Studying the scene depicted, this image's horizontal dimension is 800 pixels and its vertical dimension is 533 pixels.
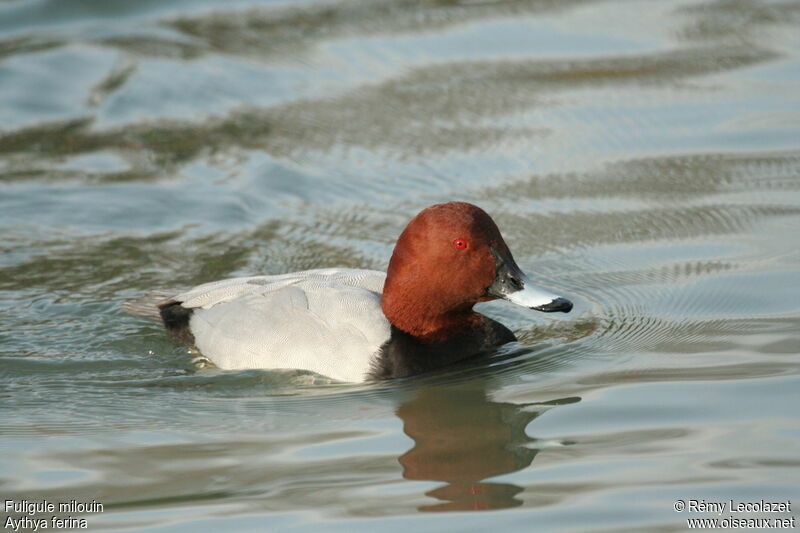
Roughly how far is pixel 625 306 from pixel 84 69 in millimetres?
6899

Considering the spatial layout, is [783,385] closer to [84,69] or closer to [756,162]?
[756,162]

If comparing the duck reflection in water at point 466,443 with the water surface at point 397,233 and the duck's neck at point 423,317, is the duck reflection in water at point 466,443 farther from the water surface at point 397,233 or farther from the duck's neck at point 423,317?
the duck's neck at point 423,317

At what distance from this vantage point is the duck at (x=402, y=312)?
593 cm

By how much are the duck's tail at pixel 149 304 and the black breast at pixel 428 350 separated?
158 cm

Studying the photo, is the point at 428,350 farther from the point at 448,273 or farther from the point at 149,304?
the point at 149,304

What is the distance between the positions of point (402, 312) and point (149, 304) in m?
1.71

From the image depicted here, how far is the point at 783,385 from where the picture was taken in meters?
5.45

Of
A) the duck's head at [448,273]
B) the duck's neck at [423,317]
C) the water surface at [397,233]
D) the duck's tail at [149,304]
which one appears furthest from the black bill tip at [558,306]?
the duck's tail at [149,304]

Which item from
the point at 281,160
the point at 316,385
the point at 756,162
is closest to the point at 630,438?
the point at 316,385

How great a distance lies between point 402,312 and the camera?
608cm

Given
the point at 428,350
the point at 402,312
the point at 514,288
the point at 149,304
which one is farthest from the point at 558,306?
the point at 149,304

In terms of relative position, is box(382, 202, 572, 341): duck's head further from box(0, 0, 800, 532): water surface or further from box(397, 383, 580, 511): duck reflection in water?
box(397, 383, 580, 511): duck reflection in water

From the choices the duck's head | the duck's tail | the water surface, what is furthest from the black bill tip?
the duck's tail

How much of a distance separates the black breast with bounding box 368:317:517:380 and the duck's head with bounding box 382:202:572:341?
0.08 metres
